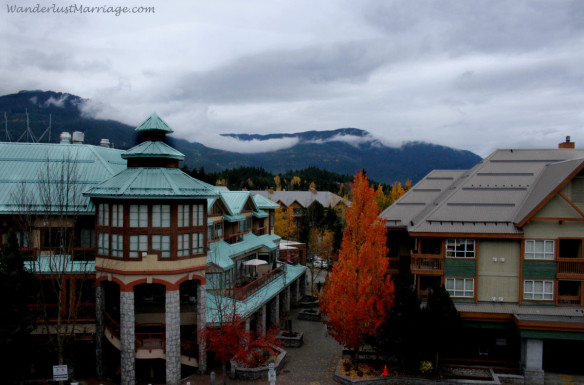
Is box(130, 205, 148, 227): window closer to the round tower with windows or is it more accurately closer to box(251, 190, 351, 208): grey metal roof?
the round tower with windows

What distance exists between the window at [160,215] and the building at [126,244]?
5cm

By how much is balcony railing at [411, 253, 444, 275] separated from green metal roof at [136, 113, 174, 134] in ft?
60.6

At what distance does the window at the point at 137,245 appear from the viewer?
961 inches

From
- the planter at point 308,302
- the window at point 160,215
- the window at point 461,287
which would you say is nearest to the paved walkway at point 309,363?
the planter at point 308,302

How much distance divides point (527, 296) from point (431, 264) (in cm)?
627

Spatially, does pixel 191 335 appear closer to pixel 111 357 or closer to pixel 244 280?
pixel 111 357

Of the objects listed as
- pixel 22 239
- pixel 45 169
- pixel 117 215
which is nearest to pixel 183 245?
pixel 117 215

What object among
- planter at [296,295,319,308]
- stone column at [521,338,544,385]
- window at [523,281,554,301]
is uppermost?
window at [523,281,554,301]

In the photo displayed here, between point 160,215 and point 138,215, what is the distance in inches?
47.6

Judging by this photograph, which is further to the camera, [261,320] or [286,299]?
[286,299]

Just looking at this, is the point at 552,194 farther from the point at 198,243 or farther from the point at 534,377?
the point at 198,243

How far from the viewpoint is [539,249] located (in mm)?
28250

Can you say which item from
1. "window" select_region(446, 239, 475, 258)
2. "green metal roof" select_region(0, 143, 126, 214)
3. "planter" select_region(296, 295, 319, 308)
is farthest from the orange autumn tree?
"planter" select_region(296, 295, 319, 308)

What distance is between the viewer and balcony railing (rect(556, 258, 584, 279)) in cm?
2748
